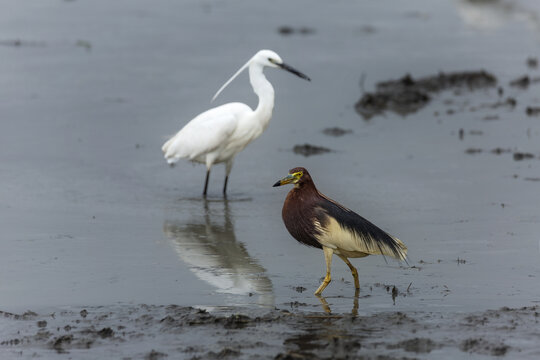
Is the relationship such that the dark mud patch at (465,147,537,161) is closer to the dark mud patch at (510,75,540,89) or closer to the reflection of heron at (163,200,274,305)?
the dark mud patch at (510,75,540,89)

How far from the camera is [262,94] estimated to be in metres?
11.4

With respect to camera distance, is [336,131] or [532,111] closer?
[336,131]

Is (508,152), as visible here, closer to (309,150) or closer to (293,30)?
(309,150)

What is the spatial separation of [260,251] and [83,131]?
206 inches

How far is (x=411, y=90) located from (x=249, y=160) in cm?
381

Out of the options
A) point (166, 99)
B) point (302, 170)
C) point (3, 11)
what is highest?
point (3, 11)

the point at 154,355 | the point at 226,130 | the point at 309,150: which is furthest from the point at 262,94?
the point at 154,355

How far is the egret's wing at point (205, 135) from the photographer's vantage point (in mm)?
11141

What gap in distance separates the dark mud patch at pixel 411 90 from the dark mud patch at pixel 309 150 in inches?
72.0

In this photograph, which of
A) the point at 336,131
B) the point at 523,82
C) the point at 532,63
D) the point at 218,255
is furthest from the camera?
the point at 532,63

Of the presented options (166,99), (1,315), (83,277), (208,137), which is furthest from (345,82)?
(1,315)

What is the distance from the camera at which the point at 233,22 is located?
19.2m

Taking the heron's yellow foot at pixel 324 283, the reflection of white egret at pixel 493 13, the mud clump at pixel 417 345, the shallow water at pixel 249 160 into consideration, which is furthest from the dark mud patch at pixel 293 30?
the mud clump at pixel 417 345

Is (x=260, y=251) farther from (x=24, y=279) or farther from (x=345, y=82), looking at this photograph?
(x=345, y=82)
